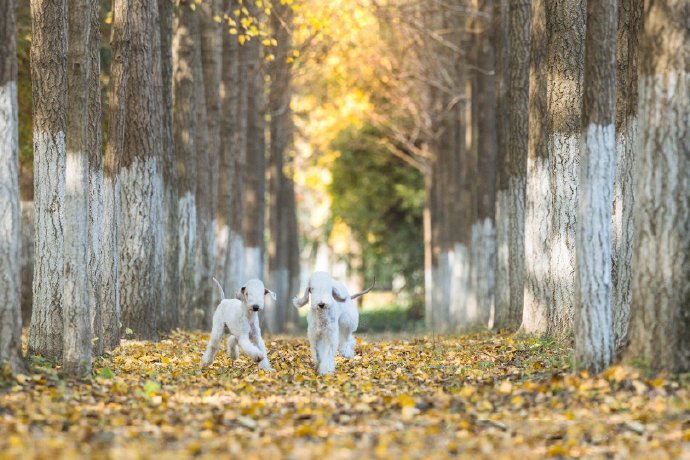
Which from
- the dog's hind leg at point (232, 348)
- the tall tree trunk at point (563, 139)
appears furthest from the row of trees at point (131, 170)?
the tall tree trunk at point (563, 139)

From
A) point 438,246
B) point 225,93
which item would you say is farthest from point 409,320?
point 225,93

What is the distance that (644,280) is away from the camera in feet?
31.9

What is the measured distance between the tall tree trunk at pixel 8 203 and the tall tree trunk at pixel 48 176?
208 cm

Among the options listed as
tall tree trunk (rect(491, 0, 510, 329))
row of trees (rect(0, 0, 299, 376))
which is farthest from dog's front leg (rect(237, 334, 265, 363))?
tall tree trunk (rect(491, 0, 510, 329))

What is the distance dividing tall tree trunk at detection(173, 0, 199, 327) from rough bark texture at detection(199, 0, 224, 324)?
4.50ft

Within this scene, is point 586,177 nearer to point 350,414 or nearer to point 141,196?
point 350,414

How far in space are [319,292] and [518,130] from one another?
7285 mm

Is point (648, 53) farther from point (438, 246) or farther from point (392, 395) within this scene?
point (438, 246)

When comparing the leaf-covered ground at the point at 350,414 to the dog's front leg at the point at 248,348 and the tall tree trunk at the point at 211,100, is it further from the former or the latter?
the tall tree trunk at the point at 211,100

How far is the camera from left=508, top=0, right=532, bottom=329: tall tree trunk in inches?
719

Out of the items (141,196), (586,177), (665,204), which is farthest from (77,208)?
(141,196)

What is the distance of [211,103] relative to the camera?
2302cm

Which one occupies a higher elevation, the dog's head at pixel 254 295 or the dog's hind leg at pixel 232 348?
the dog's head at pixel 254 295

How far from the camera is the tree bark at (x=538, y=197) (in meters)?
15.2
